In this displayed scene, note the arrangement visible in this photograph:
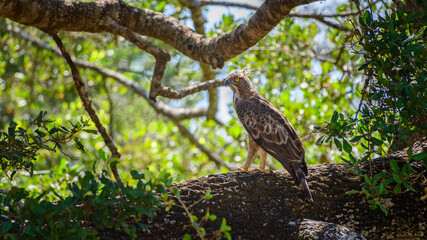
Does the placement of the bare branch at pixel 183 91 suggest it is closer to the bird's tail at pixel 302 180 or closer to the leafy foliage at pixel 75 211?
the bird's tail at pixel 302 180

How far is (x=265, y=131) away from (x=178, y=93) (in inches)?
39.0

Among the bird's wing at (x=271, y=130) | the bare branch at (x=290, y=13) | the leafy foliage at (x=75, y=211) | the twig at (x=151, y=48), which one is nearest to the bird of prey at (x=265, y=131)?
the bird's wing at (x=271, y=130)

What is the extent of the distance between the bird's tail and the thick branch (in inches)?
46.5

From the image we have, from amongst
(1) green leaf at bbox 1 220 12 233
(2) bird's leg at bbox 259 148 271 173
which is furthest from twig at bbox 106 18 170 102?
(1) green leaf at bbox 1 220 12 233

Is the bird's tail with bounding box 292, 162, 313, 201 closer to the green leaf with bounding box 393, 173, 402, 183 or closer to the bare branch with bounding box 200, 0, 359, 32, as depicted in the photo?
the green leaf with bounding box 393, 173, 402, 183

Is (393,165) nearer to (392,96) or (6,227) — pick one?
(392,96)

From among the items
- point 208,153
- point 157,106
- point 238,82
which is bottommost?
point 238,82

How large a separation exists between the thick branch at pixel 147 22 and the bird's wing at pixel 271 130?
2.54 feet

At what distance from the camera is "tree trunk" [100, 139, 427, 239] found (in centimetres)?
288

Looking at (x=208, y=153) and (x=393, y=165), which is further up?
(x=208, y=153)

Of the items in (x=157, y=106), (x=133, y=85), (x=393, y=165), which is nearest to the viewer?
(x=393, y=165)

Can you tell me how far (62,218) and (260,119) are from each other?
8.48 feet

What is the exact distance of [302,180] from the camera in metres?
3.35

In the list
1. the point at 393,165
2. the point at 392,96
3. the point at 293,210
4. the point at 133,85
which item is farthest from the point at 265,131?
the point at 133,85
